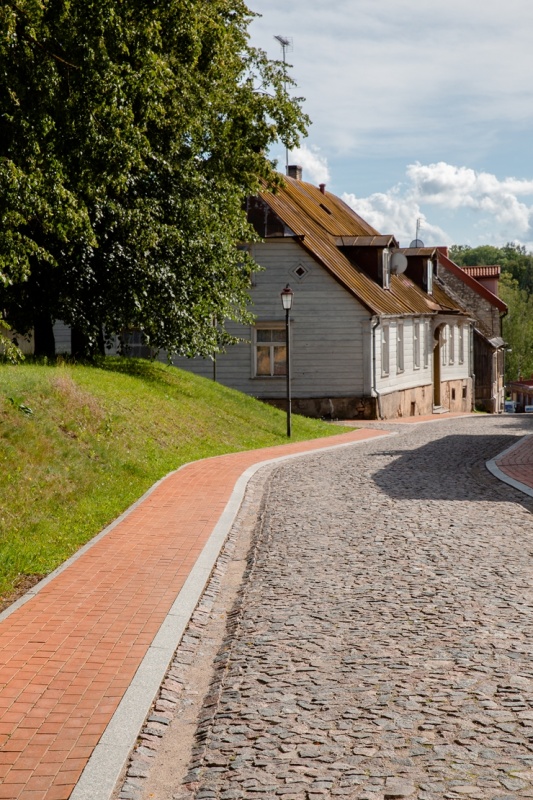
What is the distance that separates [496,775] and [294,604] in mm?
3697

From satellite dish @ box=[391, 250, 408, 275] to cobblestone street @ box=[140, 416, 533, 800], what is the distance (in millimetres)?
27120

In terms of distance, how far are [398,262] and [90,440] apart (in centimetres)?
2543

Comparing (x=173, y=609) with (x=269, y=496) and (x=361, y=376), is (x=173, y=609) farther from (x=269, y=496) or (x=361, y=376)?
(x=361, y=376)

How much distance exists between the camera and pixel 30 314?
81.1 ft

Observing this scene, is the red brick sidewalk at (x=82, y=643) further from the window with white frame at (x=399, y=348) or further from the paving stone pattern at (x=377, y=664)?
the window with white frame at (x=399, y=348)

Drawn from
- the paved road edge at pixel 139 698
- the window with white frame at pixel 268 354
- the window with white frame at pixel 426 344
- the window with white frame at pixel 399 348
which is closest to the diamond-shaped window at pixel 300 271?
the window with white frame at pixel 268 354

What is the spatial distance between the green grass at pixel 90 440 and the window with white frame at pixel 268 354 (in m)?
6.75

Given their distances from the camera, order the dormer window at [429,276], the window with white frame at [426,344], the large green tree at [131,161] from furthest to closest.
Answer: the dormer window at [429,276], the window with white frame at [426,344], the large green tree at [131,161]

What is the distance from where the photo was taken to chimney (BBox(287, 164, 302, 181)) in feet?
150

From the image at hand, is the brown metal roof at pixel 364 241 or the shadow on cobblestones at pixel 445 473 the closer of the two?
the shadow on cobblestones at pixel 445 473

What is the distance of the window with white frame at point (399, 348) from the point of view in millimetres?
38344

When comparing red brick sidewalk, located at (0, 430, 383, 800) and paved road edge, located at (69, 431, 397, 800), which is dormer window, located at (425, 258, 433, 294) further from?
paved road edge, located at (69, 431, 397, 800)

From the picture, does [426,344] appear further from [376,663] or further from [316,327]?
[376,663]

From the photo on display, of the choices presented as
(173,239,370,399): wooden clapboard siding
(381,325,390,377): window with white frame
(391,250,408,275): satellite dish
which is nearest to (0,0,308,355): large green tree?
(173,239,370,399): wooden clapboard siding
